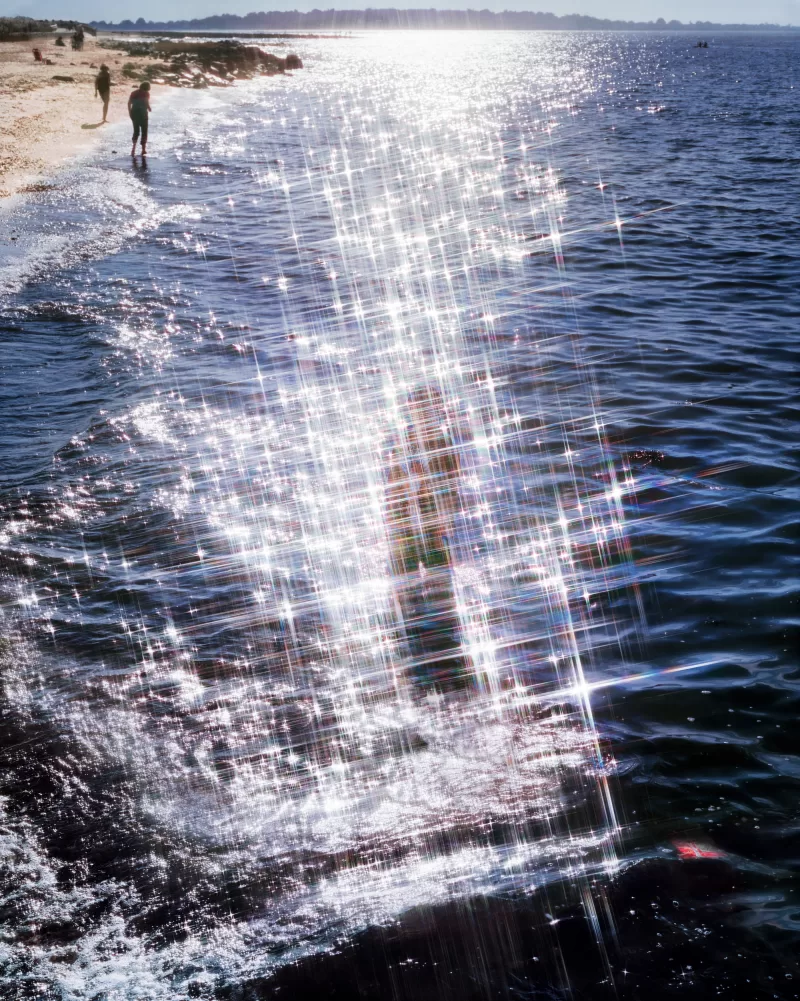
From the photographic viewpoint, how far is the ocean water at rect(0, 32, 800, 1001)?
3656 millimetres

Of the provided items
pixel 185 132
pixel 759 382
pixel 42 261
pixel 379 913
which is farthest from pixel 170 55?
pixel 379 913

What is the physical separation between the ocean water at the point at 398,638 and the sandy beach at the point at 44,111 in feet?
39.2

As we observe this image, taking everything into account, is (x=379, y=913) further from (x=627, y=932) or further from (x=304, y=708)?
(x=304, y=708)

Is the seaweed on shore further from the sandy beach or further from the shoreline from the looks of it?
the sandy beach

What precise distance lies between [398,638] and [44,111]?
3681 centimetres

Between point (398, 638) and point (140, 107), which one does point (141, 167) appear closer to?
point (140, 107)

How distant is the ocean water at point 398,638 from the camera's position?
144 inches

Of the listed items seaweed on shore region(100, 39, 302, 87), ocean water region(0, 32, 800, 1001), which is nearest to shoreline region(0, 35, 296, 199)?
seaweed on shore region(100, 39, 302, 87)

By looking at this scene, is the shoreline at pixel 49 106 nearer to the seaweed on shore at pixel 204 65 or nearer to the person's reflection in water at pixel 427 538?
the seaweed on shore at pixel 204 65

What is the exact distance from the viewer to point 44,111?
115 feet

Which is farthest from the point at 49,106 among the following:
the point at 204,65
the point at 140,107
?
the point at 204,65

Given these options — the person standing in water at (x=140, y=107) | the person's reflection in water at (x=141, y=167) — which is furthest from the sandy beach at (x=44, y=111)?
the person standing in water at (x=140, y=107)

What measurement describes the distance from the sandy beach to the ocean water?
39.2 ft

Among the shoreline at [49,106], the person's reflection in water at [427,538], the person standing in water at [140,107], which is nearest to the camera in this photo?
the person's reflection in water at [427,538]
